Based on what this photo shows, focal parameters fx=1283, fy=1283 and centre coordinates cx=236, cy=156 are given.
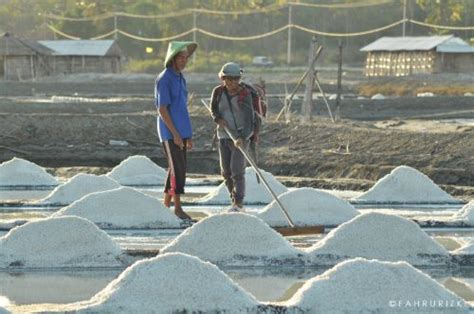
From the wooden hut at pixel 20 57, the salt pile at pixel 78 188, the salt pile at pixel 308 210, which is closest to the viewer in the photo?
the salt pile at pixel 308 210

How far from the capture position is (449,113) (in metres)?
27.5

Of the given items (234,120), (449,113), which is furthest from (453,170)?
(449,113)

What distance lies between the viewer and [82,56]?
54.4m

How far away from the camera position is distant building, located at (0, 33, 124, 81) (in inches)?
1911

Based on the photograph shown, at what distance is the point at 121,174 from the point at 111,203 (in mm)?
3747

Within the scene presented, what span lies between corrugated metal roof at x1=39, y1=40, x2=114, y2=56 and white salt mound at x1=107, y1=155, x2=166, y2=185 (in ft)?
132

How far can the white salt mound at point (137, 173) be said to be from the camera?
13.2 metres

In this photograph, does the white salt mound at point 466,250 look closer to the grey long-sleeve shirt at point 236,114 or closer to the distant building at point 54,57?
the grey long-sleeve shirt at point 236,114

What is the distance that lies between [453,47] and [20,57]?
16977 mm

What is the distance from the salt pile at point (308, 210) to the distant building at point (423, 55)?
40987 millimetres

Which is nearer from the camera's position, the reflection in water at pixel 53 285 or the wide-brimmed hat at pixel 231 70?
the reflection in water at pixel 53 285

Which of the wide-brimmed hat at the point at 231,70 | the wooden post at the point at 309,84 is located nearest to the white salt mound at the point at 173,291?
the wide-brimmed hat at the point at 231,70

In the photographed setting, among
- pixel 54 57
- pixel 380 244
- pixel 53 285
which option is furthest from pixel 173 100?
pixel 54 57

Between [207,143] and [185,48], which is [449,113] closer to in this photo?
[207,143]
